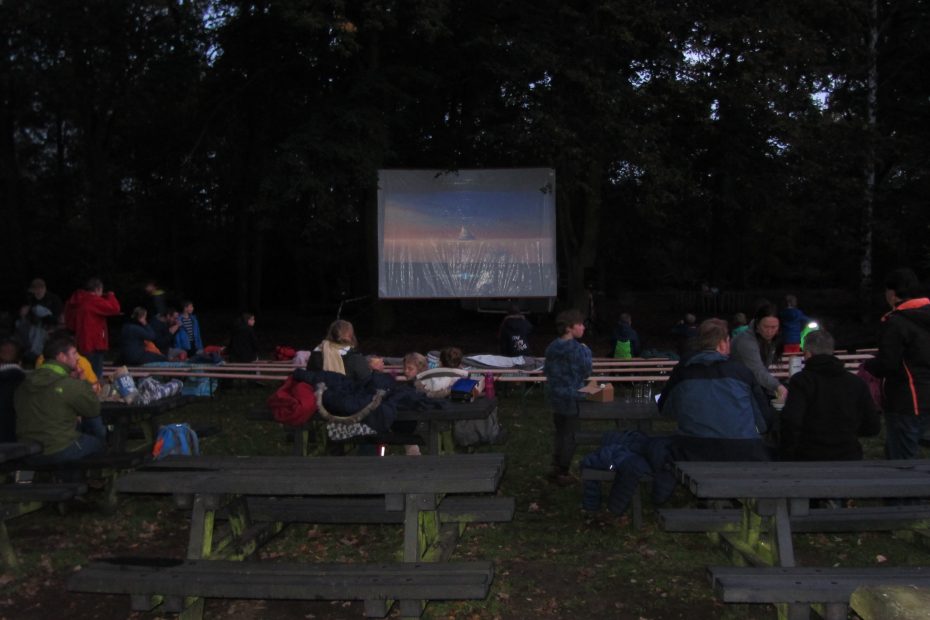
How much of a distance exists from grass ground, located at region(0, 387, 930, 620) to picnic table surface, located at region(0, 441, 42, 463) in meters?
0.64

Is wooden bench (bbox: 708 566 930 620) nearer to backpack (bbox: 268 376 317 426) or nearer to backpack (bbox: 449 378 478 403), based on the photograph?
backpack (bbox: 268 376 317 426)

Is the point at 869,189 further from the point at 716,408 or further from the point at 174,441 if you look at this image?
the point at 174,441

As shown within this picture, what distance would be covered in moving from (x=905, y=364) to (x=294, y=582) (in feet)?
14.4

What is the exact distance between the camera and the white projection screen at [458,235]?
16297mm

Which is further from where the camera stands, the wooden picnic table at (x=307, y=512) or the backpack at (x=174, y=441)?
the backpack at (x=174, y=441)

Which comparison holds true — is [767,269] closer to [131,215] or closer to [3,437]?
[131,215]

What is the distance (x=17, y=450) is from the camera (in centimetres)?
538

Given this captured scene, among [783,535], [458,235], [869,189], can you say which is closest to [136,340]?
[458,235]

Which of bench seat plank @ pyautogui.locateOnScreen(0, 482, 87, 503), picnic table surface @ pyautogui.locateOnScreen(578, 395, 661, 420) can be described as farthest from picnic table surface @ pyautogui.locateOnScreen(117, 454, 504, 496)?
picnic table surface @ pyautogui.locateOnScreen(578, 395, 661, 420)

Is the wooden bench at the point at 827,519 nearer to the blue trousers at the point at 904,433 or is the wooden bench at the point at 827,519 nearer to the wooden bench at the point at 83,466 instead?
the blue trousers at the point at 904,433

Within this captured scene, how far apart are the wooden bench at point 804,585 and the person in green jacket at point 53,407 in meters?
4.28

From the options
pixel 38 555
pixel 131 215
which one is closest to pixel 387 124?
pixel 38 555

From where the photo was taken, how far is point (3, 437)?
6.17m

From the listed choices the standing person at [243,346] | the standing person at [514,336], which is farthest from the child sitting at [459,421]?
the standing person at [243,346]
